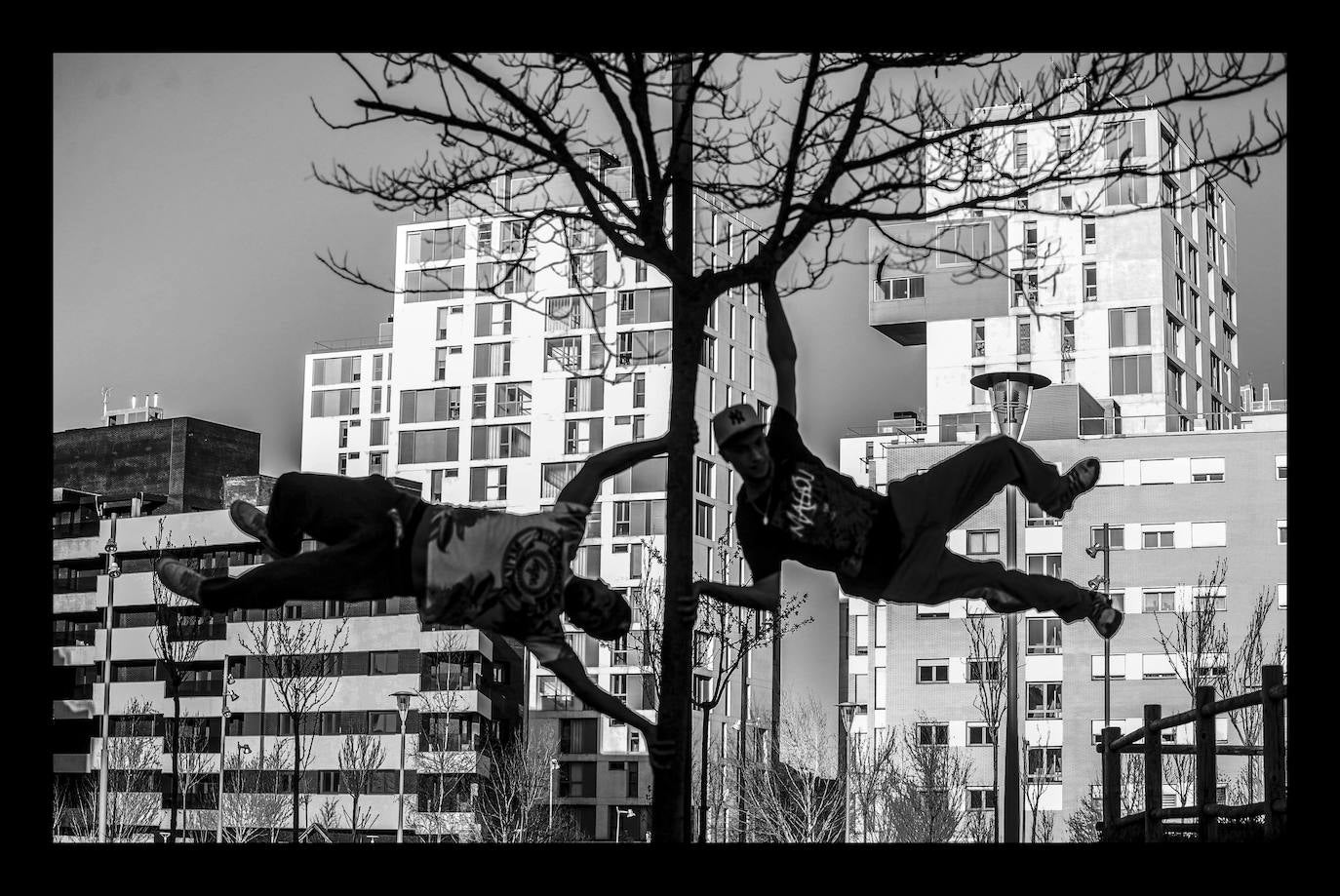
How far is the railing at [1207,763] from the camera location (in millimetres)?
9585

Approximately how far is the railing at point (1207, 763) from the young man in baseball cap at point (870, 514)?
3.78 feet

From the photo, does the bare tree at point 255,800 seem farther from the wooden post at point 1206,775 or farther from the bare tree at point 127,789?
the wooden post at point 1206,775

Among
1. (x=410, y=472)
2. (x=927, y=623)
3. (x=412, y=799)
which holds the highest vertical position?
(x=410, y=472)

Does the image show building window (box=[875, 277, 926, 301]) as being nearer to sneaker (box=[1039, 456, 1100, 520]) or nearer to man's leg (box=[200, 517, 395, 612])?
sneaker (box=[1039, 456, 1100, 520])

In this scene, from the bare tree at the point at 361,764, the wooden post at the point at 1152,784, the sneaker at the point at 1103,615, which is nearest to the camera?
the sneaker at the point at 1103,615

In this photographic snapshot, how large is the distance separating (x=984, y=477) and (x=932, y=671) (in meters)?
60.4

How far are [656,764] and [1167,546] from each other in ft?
196

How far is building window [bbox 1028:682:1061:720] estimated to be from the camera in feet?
221

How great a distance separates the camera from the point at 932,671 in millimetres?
68250

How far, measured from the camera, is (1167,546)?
65.3 m

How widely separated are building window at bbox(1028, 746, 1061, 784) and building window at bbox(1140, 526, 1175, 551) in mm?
8708

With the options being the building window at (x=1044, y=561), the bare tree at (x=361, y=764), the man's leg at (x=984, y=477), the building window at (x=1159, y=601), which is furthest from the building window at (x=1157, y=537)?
the man's leg at (x=984, y=477)
